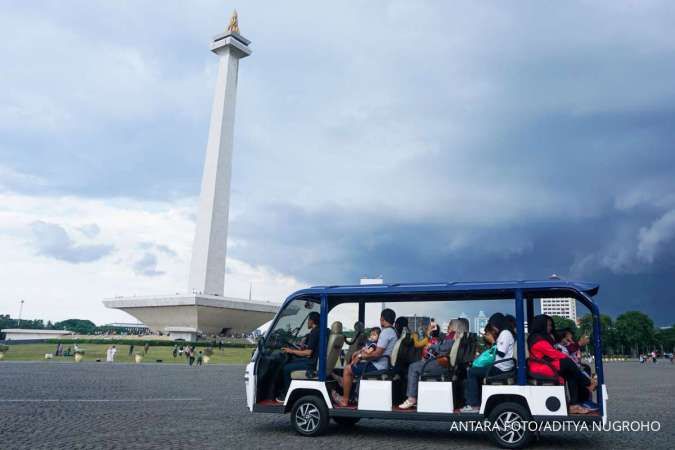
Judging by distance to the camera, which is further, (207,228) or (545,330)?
(207,228)

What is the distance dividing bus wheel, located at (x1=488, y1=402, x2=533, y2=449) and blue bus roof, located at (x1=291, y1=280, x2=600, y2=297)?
1.70 m

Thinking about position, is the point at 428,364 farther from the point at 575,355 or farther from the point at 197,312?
the point at 197,312

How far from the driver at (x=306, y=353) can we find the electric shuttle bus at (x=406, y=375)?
8cm

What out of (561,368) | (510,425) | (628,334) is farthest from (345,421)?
(628,334)

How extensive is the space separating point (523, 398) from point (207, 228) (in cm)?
6351

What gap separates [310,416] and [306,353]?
100cm

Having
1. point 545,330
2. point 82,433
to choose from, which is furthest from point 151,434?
point 545,330

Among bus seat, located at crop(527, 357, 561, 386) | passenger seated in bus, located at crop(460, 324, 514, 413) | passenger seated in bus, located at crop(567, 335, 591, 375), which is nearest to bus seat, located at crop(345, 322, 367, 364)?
passenger seated in bus, located at crop(460, 324, 514, 413)

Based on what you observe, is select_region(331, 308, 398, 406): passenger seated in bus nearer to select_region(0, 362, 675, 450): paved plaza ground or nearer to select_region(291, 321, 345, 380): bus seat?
select_region(291, 321, 345, 380): bus seat

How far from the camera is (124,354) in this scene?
152 feet

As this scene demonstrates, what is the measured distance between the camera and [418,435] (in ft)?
31.8

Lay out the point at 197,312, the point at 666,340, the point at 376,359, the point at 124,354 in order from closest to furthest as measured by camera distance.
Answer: the point at 376,359
the point at 124,354
the point at 197,312
the point at 666,340

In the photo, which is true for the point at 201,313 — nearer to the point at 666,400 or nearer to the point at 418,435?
the point at 666,400

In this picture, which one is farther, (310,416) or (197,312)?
(197,312)
